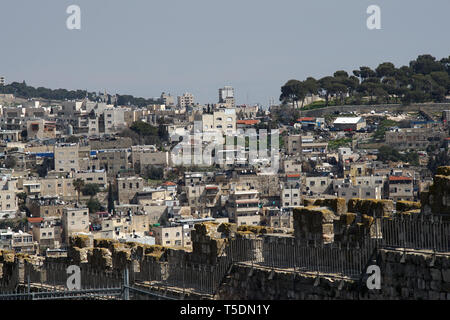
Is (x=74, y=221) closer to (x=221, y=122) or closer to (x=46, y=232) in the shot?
(x=46, y=232)

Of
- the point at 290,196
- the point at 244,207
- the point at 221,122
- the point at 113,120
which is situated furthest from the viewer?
the point at 113,120

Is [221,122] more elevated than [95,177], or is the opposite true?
[221,122]

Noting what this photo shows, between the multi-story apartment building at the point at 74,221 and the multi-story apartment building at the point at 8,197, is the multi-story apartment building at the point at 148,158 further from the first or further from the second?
the multi-story apartment building at the point at 74,221

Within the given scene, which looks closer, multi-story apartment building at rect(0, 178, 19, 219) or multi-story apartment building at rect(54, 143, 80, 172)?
multi-story apartment building at rect(0, 178, 19, 219)

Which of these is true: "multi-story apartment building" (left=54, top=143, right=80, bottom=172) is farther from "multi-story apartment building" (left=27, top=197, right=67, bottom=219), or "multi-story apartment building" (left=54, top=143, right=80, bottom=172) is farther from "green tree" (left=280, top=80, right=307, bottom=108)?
"green tree" (left=280, top=80, right=307, bottom=108)

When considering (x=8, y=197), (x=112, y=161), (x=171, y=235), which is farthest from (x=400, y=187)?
(x=112, y=161)

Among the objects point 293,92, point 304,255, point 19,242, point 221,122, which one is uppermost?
point 293,92

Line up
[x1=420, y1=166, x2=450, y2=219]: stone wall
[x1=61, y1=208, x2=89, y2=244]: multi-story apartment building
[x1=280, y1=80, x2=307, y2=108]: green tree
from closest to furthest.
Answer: [x1=420, y1=166, x2=450, y2=219]: stone wall
[x1=61, y1=208, x2=89, y2=244]: multi-story apartment building
[x1=280, y1=80, x2=307, y2=108]: green tree

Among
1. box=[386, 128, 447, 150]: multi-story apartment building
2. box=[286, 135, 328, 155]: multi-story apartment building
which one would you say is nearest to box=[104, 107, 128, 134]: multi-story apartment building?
box=[286, 135, 328, 155]: multi-story apartment building

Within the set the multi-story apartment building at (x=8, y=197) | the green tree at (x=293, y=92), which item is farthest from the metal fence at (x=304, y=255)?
the green tree at (x=293, y=92)

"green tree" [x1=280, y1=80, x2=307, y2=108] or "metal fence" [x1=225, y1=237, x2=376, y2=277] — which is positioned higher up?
"green tree" [x1=280, y1=80, x2=307, y2=108]

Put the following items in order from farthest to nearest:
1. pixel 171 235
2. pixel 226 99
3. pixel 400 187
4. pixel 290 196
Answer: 1. pixel 226 99
2. pixel 290 196
3. pixel 400 187
4. pixel 171 235
